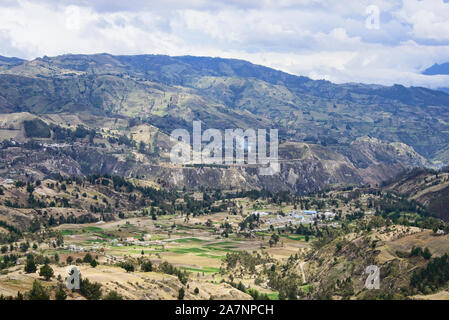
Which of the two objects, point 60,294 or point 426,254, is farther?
point 426,254

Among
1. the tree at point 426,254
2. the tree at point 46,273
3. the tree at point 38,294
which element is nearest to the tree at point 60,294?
the tree at point 38,294

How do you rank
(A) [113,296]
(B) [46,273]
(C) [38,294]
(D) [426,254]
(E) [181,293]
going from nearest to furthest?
1. (C) [38,294]
2. (A) [113,296]
3. (B) [46,273]
4. (E) [181,293]
5. (D) [426,254]

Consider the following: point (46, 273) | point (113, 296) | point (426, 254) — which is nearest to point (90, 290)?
point (113, 296)

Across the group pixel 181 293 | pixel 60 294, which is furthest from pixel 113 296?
pixel 181 293

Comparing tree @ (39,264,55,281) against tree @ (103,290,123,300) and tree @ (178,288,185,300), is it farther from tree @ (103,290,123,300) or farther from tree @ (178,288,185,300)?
tree @ (178,288,185,300)

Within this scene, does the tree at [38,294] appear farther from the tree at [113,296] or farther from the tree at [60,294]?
the tree at [113,296]

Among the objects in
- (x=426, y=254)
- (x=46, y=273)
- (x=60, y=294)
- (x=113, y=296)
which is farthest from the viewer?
(x=426, y=254)

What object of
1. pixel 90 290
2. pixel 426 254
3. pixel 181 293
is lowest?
pixel 181 293

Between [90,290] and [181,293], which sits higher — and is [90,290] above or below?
above

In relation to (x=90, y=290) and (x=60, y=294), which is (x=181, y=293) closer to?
(x=90, y=290)

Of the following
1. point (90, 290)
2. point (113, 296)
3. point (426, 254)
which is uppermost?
point (90, 290)

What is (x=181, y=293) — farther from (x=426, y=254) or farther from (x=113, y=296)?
(x=426, y=254)

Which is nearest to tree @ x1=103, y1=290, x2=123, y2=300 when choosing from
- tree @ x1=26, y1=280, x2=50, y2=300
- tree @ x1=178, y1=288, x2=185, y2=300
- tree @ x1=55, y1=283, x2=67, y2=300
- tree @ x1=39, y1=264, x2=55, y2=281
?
tree @ x1=55, y1=283, x2=67, y2=300
